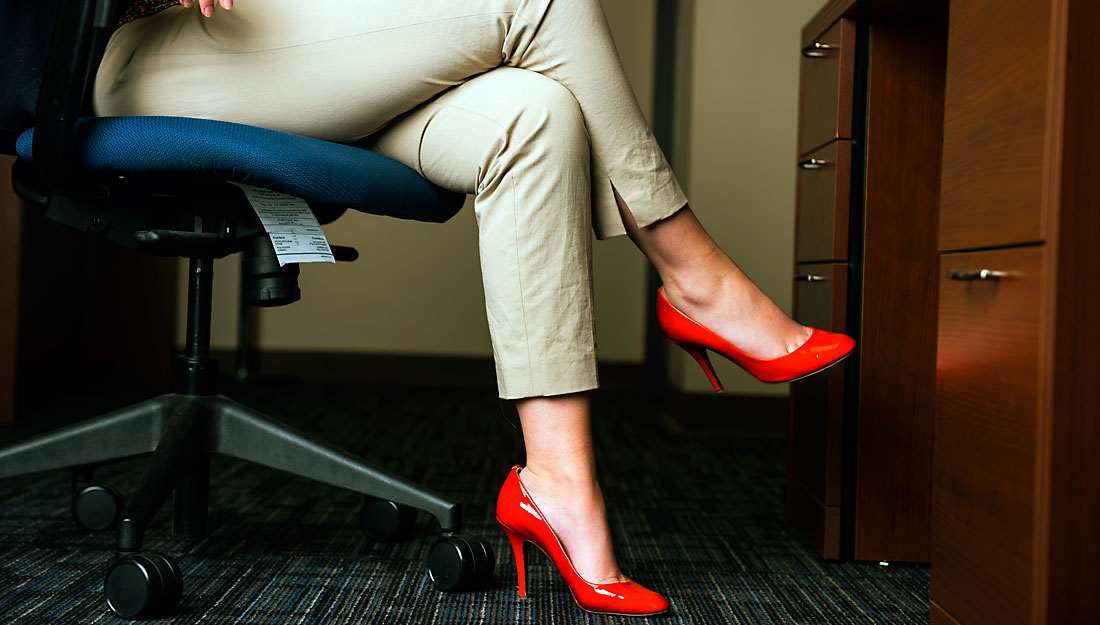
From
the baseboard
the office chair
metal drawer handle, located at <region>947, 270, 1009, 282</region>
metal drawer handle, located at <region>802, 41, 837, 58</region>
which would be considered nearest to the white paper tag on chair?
the office chair

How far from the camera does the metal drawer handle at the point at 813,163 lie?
3.54 ft

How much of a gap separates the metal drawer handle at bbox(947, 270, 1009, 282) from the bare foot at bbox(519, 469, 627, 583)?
1.10 feet

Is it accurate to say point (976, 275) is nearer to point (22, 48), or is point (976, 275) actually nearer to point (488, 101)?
point (488, 101)

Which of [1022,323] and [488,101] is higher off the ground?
[488,101]

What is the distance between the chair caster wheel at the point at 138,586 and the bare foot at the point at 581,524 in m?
0.31

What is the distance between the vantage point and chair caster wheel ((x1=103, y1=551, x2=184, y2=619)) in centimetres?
71

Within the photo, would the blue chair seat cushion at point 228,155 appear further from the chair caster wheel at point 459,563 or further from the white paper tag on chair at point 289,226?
the chair caster wheel at point 459,563

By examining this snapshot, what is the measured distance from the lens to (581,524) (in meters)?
0.77

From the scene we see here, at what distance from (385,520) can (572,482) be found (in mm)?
301

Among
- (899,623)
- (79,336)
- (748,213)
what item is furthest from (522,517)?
(79,336)

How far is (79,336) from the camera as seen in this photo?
2326 millimetres

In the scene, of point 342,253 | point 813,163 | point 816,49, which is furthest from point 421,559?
point 816,49

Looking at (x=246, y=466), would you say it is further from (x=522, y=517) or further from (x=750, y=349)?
(x=750, y=349)

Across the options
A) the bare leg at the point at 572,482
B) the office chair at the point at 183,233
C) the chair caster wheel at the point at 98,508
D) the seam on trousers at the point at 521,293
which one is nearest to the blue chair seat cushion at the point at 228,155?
the office chair at the point at 183,233
